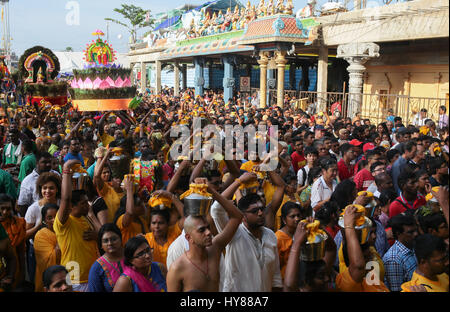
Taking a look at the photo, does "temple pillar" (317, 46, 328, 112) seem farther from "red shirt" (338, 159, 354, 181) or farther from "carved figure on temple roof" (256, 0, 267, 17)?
"red shirt" (338, 159, 354, 181)

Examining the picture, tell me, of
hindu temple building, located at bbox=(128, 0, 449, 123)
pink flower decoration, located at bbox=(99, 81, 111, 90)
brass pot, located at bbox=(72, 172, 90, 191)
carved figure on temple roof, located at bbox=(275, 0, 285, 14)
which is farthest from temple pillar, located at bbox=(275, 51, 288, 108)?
brass pot, located at bbox=(72, 172, 90, 191)

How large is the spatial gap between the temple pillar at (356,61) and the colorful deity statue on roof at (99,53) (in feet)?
25.9

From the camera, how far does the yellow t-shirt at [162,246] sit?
139 inches

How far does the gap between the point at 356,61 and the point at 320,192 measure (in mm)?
9190

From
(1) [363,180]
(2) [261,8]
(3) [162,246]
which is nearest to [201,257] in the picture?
(3) [162,246]

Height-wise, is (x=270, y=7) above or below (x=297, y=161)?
above

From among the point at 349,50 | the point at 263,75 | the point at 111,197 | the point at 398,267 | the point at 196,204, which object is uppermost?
the point at 349,50

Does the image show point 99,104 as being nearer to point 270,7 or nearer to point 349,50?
point 349,50

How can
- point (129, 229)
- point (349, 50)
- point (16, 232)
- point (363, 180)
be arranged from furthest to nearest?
point (349, 50) < point (363, 180) < point (129, 229) < point (16, 232)

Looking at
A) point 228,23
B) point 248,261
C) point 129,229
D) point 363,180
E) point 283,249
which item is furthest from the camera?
point 228,23

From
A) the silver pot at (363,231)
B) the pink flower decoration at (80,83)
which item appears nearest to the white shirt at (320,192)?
the silver pot at (363,231)

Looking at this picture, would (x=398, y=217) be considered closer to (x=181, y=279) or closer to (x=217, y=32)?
(x=181, y=279)

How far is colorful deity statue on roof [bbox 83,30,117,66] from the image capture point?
Result: 7.87 meters

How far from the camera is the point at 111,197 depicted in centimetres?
452
